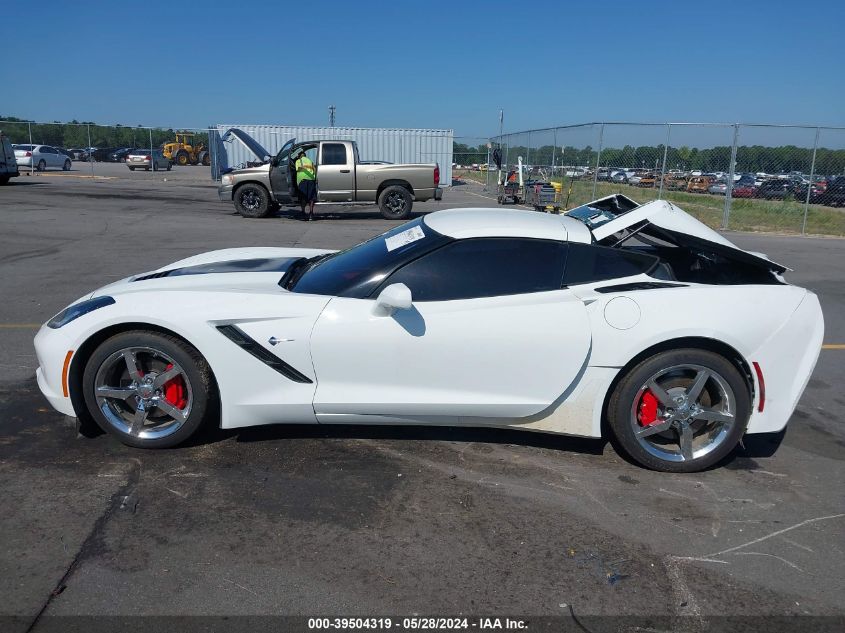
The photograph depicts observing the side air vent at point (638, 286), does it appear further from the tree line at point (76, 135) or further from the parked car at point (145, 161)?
the tree line at point (76, 135)

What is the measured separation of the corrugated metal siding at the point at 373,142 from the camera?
32656mm

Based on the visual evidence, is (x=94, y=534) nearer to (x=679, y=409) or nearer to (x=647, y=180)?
(x=679, y=409)

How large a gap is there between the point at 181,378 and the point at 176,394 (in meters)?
0.10

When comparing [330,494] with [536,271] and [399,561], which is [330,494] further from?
[536,271]

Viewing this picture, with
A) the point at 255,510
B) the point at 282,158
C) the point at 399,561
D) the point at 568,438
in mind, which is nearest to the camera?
the point at 399,561

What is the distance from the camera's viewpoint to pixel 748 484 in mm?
3846

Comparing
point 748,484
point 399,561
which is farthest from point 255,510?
point 748,484

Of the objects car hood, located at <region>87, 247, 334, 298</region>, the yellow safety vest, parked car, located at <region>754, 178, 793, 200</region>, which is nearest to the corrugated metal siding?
parked car, located at <region>754, 178, 793, 200</region>

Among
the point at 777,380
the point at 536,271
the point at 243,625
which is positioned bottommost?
the point at 243,625

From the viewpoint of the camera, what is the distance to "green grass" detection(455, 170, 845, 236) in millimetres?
18594

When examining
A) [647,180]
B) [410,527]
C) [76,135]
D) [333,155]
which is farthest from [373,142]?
[410,527]

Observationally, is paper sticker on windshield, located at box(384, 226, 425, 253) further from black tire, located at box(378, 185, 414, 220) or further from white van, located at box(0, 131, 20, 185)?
white van, located at box(0, 131, 20, 185)

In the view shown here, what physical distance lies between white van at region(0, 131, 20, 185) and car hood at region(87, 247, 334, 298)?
76.1 feet

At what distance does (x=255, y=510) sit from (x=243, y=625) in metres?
0.85
